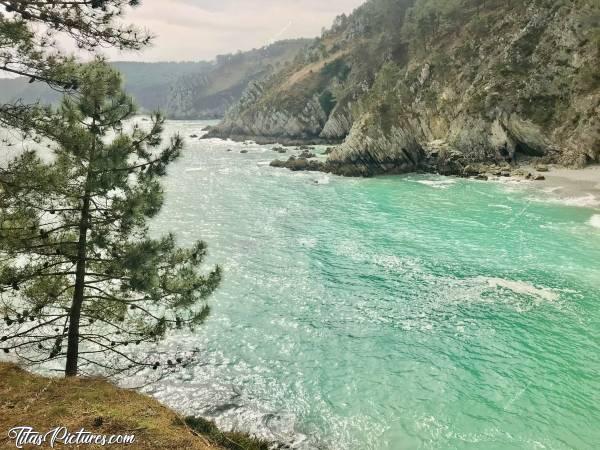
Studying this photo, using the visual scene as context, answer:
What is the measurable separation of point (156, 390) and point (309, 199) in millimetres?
40815

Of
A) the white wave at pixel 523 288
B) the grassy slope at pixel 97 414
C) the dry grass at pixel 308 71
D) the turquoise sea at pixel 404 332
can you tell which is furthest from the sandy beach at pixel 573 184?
the dry grass at pixel 308 71

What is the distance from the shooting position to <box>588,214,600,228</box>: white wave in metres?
38.3

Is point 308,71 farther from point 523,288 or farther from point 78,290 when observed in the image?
point 78,290

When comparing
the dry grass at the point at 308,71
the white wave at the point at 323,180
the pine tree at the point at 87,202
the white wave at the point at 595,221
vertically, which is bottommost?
the white wave at the point at 595,221

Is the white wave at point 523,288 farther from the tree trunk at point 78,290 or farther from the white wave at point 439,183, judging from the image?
the white wave at point 439,183

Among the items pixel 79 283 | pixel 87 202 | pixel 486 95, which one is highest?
pixel 486 95

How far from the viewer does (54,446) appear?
382 inches

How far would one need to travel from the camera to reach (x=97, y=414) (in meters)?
11.5

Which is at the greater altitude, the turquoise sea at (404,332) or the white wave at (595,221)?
the white wave at (595,221)

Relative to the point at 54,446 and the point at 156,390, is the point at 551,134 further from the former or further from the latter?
the point at 54,446

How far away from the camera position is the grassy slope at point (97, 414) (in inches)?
420

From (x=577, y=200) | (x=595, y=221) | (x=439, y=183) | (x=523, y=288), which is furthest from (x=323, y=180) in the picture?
(x=523, y=288)

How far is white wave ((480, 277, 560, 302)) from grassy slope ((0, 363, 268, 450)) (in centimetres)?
1947

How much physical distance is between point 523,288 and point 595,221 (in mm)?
18268
